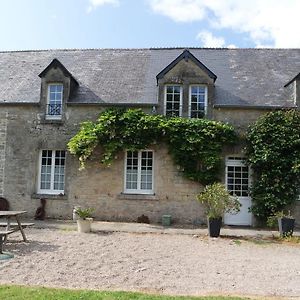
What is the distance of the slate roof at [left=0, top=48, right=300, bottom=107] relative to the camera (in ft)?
52.7

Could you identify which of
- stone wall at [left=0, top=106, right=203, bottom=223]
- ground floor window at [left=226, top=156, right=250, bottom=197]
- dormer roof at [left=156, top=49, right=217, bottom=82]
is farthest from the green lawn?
dormer roof at [left=156, top=49, right=217, bottom=82]

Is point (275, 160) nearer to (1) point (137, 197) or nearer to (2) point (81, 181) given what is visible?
(1) point (137, 197)

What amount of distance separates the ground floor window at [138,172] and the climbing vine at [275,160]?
386 centimetres

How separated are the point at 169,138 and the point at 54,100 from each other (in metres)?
5.09

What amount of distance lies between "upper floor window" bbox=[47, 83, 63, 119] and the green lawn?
35.0 ft

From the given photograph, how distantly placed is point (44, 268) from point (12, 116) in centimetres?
995

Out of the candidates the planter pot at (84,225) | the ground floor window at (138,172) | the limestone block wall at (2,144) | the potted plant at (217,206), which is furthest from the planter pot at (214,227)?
the limestone block wall at (2,144)

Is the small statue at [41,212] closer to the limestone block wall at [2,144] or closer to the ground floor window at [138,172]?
the limestone block wall at [2,144]

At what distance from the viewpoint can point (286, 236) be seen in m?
12.6

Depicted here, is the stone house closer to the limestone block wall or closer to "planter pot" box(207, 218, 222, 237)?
the limestone block wall

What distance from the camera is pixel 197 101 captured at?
51.8 ft

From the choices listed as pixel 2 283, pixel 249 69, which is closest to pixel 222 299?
pixel 2 283

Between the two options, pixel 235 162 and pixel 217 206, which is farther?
pixel 235 162

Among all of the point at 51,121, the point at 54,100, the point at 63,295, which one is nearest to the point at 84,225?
the point at 51,121
